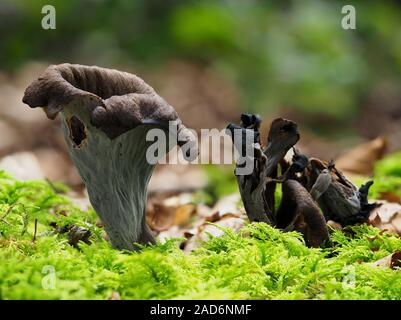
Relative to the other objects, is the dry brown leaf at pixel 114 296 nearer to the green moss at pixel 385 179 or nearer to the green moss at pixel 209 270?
the green moss at pixel 209 270

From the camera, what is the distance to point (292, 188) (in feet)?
8.29

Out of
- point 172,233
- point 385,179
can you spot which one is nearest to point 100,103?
point 172,233

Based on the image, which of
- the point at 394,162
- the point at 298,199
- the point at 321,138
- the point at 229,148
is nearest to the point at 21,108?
the point at 229,148

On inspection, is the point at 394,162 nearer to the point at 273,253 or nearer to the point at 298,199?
the point at 298,199

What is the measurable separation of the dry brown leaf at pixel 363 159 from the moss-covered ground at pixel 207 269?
7.64 ft

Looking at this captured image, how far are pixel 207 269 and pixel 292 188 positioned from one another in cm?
59

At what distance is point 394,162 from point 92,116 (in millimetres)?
2907

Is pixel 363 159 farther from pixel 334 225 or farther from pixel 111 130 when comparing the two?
pixel 111 130

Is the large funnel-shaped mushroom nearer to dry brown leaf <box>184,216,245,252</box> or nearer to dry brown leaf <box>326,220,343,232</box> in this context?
dry brown leaf <box>184,216,245,252</box>

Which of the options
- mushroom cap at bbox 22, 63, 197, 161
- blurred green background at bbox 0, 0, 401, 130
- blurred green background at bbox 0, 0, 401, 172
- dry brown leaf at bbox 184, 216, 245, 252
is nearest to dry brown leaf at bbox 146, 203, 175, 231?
dry brown leaf at bbox 184, 216, 245, 252

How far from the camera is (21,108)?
7461 mm

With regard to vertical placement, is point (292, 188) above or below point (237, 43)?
below
